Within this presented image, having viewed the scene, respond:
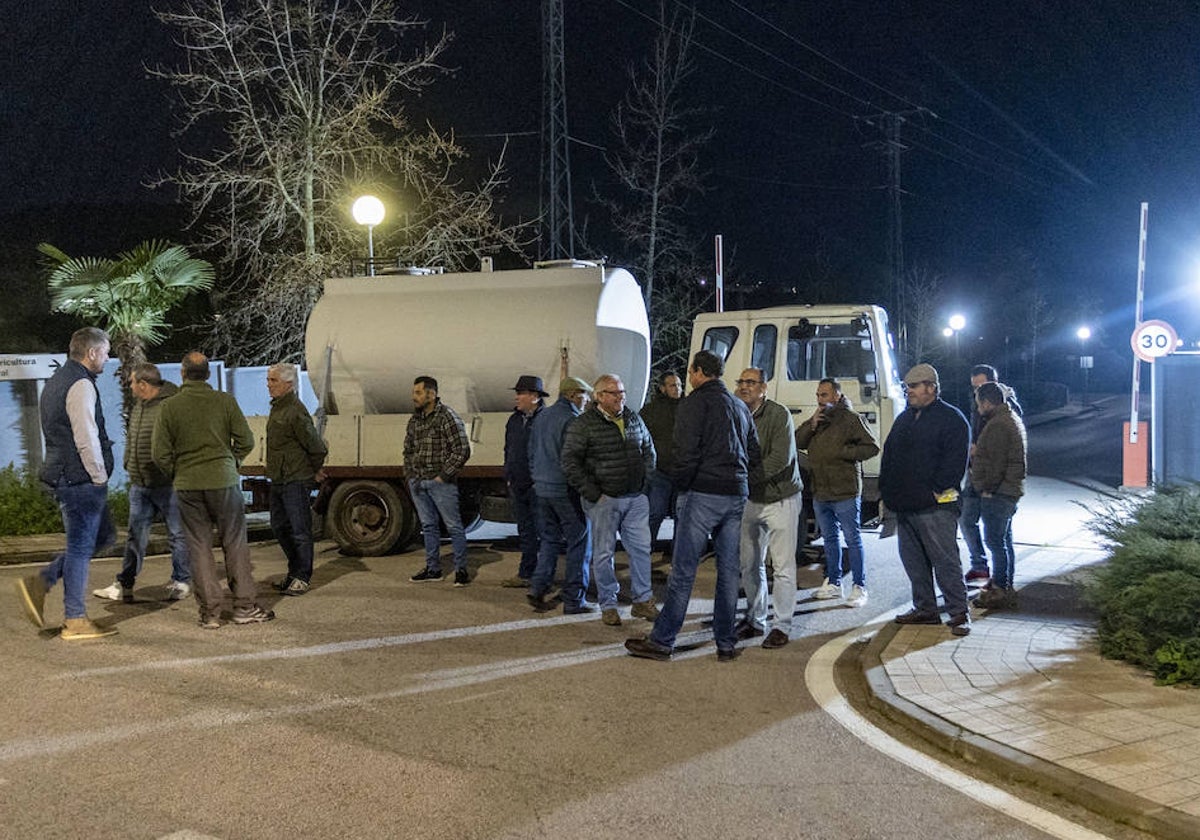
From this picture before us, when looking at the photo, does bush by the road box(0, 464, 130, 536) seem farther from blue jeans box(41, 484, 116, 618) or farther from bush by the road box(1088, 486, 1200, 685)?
bush by the road box(1088, 486, 1200, 685)

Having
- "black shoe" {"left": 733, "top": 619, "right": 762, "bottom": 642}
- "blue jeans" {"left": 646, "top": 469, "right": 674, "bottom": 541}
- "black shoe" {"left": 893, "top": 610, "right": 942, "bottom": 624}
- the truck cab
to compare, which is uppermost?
the truck cab

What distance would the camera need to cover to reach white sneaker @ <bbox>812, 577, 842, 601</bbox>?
29.4ft

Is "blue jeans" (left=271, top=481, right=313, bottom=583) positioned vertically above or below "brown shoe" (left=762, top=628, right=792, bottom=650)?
above

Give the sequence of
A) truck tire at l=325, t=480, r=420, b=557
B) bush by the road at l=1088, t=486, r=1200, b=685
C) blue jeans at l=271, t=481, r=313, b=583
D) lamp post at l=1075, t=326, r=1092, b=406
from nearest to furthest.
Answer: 1. bush by the road at l=1088, t=486, r=1200, b=685
2. blue jeans at l=271, t=481, r=313, b=583
3. truck tire at l=325, t=480, r=420, b=557
4. lamp post at l=1075, t=326, r=1092, b=406

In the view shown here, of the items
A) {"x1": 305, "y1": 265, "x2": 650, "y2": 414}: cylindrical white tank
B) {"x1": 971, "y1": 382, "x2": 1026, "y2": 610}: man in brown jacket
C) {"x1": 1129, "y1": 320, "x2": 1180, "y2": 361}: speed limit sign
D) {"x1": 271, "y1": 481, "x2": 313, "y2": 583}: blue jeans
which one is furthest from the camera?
{"x1": 1129, "y1": 320, "x2": 1180, "y2": 361}: speed limit sign

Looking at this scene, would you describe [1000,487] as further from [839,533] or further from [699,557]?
[699,557]

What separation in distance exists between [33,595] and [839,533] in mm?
6003

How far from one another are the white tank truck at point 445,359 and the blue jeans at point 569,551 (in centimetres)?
216

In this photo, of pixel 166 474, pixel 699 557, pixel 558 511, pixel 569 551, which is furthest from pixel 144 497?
pixel 699 557

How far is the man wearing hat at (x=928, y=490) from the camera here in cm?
756

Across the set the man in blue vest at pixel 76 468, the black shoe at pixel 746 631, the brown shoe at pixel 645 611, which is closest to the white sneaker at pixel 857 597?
the black shoe at pixel 746 631

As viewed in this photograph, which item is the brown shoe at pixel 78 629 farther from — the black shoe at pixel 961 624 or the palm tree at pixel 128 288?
the palm tree at pixel 128 288

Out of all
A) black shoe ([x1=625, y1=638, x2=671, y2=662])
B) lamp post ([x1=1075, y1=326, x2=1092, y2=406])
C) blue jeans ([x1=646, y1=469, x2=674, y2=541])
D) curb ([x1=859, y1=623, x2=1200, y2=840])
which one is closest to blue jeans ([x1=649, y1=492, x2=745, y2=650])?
A: black shoe ([x1=625, y1=638, x2=671, y2=662])

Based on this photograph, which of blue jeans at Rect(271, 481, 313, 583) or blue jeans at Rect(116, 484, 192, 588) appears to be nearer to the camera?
blue jeans at Rect(116, 484, 192, 588)
